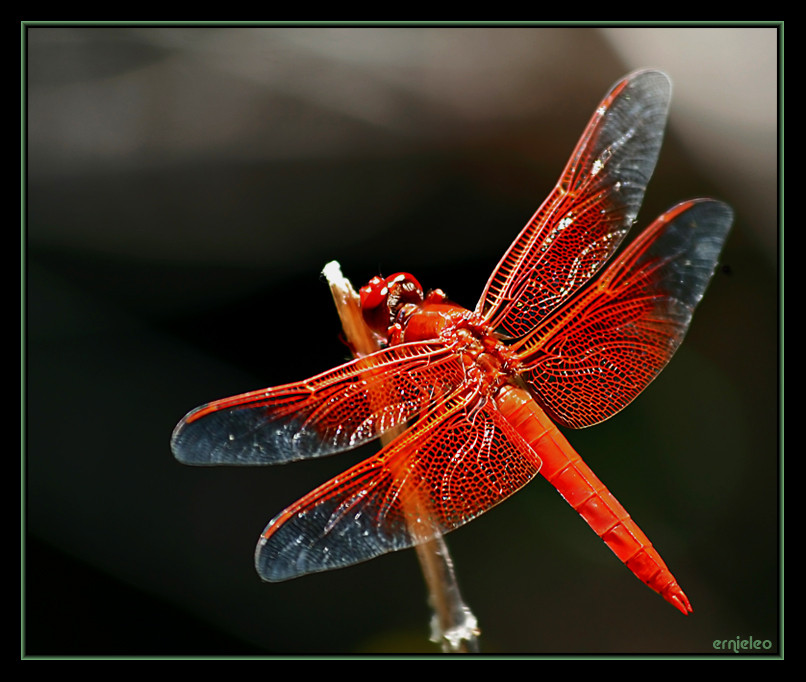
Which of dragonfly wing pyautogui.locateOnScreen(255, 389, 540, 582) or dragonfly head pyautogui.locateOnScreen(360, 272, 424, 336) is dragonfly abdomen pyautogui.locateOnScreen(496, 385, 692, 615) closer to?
dragonfly wing pyautogui.locateOnScreen(255, 389, 540, 582)

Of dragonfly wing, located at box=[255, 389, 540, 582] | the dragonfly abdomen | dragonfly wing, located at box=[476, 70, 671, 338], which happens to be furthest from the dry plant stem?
dragonfly wing, located at box=[476, 70, 671, 338]

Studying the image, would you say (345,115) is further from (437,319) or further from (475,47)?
(437,319)

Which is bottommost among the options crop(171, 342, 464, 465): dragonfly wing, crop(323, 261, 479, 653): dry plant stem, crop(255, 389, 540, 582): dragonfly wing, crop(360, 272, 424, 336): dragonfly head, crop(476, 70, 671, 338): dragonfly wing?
crop(323, 261, 479, 653): dry plant stem

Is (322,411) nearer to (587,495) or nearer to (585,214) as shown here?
(587,495)

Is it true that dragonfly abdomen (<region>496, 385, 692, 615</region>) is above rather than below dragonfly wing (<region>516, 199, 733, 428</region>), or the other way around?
below

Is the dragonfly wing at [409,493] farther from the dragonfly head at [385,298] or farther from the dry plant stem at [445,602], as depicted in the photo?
the dragonfly head at [385,298]
